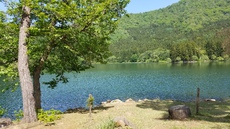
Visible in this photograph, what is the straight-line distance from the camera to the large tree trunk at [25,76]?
16.9 metres

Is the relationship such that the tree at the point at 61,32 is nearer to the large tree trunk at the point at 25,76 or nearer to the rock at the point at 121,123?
the large tree trunk at the point at 25,76

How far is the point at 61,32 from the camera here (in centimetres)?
1756

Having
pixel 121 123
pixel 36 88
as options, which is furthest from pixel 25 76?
pixel 121 123

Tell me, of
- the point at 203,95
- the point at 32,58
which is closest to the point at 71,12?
the point at 32,58

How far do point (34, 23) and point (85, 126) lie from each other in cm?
865

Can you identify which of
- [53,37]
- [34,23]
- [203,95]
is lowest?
[203,95]

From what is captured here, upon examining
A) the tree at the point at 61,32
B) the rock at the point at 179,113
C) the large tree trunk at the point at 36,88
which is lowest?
the rock at the point at 179,113

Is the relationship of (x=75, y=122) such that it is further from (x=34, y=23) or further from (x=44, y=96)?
(x=44, y=96)

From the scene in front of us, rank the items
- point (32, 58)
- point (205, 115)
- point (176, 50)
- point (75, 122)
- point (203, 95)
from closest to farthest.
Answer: point (75, 122) < point (205, 115) < point (32, 58) < point (203, 95) < point (176, 50)

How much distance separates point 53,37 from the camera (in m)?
17.8

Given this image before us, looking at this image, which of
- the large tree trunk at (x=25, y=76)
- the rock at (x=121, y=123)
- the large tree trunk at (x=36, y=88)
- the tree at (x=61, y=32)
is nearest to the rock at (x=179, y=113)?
the rock at (x=121, y=123)

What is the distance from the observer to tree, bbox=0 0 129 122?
17.0m

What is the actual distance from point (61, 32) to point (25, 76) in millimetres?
4012

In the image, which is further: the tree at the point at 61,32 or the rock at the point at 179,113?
the tree at the point at 61,32
